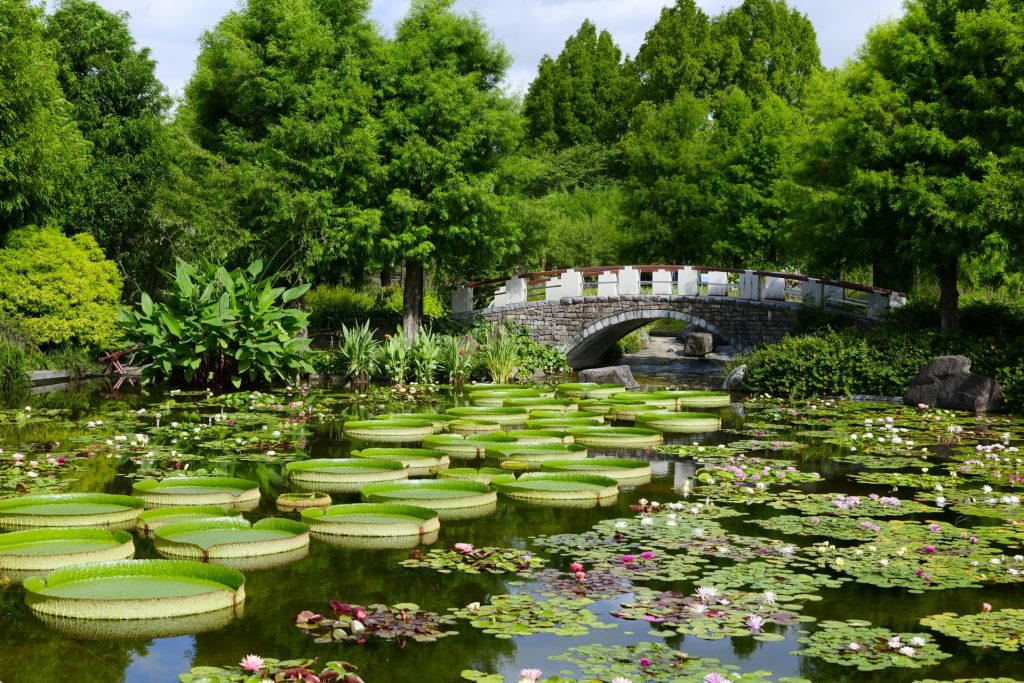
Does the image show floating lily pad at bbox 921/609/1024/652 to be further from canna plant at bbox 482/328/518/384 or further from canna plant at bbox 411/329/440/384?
canna plant at bbox 482/328/518/384

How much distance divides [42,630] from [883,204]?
16.2 m

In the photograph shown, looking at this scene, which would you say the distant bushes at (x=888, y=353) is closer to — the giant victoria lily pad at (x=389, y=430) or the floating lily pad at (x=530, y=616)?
the giant victoria lily pad at (x=389, y=430)

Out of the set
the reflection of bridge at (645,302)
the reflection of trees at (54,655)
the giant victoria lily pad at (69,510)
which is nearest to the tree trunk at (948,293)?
the reflection of bridge at (645,302)

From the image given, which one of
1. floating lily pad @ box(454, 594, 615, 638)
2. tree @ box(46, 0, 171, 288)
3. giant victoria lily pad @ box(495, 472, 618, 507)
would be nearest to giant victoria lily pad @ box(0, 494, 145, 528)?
giant victoria lily pad @ box(495, 472, 618, 507)

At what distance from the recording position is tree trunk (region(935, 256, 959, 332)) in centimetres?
1745

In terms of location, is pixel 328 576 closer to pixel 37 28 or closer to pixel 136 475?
pixel 136 475

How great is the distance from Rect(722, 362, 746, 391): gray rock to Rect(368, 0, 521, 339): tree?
6.48 meters

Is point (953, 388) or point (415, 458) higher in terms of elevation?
point (953, 388)

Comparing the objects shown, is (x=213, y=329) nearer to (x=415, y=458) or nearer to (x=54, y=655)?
(x=415, y=458)

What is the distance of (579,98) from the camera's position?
51281mm

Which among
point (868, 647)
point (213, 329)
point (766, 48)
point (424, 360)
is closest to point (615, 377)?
point (424, 360)

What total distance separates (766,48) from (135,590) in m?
44.7

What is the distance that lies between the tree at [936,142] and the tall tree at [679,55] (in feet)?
87.8

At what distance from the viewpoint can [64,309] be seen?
63.5 feet
